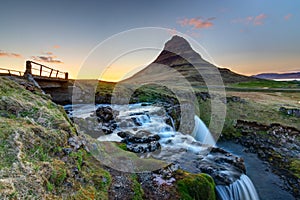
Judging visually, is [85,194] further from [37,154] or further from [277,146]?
[277,146]

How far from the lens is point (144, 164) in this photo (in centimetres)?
979

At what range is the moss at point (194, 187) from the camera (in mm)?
8171

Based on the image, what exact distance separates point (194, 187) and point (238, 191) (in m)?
5.18

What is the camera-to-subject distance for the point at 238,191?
11688mm

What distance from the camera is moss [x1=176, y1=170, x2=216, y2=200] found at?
817cm

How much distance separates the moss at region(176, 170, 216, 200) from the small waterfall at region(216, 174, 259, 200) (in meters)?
1.81

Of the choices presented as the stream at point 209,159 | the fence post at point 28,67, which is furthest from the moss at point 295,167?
the fence post at point 28,67

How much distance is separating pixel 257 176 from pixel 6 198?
1834 cm

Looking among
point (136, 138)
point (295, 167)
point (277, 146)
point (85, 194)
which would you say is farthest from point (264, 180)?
point (85, 194)

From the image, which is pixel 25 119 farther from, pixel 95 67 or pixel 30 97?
pixel 95 67

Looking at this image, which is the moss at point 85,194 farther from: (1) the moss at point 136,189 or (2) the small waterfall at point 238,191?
(2) the small waterfall at point 238,191

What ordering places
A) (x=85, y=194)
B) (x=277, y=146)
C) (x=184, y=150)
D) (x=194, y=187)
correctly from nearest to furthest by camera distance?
1. (x=85, y=194)
2. (x=194, y=187)
3. (x=184, y=150)
4. (x=277, y=146)

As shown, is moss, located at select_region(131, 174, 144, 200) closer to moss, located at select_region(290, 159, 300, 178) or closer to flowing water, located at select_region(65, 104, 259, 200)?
flowing water, located at select_region(65, 104, 259, 200)

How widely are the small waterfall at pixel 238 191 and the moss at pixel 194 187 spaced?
1.81m
